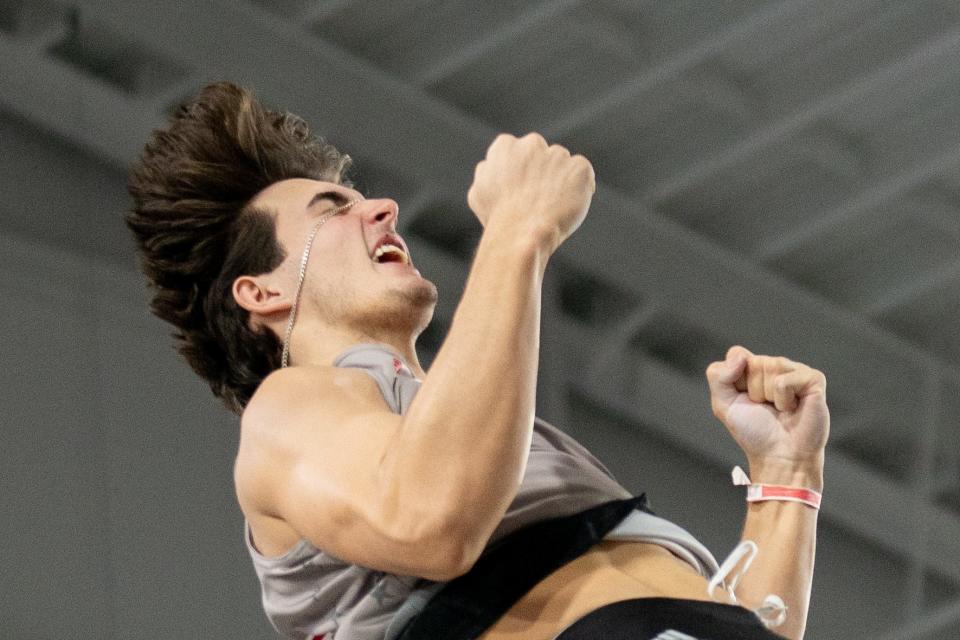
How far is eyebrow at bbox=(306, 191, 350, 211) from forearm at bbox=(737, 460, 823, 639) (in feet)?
1.79

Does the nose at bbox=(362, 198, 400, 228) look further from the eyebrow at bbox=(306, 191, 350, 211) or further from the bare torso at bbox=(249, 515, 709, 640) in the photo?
the bare torso at bbox=(249, 515, 709, 640)

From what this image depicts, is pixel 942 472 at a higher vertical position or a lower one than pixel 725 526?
higher

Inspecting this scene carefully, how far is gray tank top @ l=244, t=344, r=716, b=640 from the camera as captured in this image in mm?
1776

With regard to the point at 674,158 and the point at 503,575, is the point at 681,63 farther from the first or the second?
the point at 503,575

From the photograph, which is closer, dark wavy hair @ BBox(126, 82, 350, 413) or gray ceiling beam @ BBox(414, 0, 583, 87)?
dark wavy hair @ BBox(126, 82, 350, 413)

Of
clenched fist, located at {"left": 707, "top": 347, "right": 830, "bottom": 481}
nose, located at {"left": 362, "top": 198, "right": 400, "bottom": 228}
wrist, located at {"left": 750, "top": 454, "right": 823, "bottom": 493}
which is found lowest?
wrist, located at {"left": 750, "top": 454, "right": 823, "bottom": 493}

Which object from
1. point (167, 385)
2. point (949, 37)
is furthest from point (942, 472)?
point (167, 385)

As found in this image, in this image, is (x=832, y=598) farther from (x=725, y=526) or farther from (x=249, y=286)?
(x=249, y=286)

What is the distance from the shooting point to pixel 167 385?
182 inches

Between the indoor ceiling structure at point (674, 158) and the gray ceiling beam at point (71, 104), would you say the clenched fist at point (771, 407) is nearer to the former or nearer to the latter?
the indoor ceiling structure at point (674, 158)

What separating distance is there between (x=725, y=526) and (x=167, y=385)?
204 cm

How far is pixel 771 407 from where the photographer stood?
206cm

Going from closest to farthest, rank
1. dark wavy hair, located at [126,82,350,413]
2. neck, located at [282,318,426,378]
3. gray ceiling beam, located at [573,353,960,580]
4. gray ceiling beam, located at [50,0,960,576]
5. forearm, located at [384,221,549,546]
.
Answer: forearm, located at [384,221,549,546] < neck, located at [282,318,426,378] < dark wavy hair, located at [126,82,350,413] < gray ceiling beam, located at [50,0,960,576] < gray ceiling beam, located at [573,353,960,580]

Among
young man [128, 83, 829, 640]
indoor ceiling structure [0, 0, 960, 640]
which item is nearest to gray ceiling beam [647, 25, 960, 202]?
indoor ceiling structure [0, 0, 960, 640]
